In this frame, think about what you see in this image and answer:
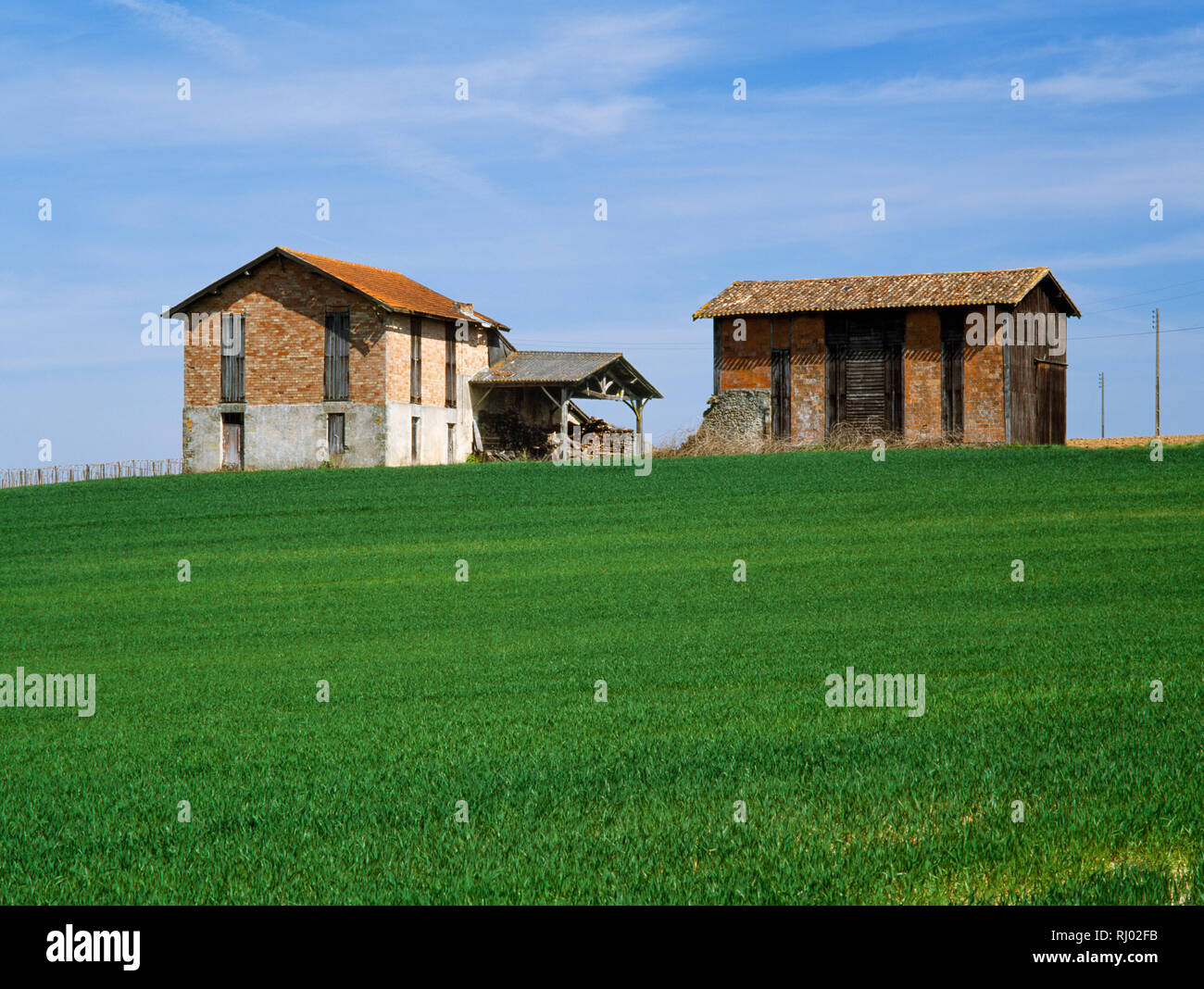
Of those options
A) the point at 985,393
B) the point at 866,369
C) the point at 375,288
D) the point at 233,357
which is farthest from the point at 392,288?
the point at 985,393

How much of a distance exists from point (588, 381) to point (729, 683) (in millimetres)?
39757

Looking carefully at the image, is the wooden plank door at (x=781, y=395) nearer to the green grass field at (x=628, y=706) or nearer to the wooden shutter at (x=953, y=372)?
the wooden shutter at (x=953, y=372)

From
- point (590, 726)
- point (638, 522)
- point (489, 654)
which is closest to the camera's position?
point (590, 726)

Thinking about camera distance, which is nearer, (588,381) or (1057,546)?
(1057,546)

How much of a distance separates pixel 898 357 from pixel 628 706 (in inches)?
1381

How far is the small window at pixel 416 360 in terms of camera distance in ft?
160

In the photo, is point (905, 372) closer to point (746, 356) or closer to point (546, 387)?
point (746, 356)

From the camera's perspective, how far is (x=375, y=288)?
1924 inches

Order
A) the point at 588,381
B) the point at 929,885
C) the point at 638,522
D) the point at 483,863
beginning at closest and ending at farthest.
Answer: the point at 929,885 < the point at 483,863 < the point at 638,522 < the point at 588,381

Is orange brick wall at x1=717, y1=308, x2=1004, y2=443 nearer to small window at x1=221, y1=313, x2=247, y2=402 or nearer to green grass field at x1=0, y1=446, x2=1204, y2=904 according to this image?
green grass field at x1=0, y1=446, x2=1204, y2=904

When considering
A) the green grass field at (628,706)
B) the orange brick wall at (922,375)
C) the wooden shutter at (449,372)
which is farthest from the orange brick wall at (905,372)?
the wooden shutter at (449,372)
